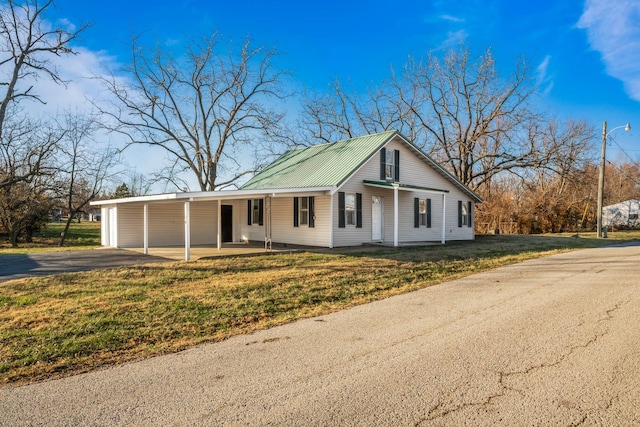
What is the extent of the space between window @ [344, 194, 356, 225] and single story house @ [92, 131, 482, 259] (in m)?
0.04

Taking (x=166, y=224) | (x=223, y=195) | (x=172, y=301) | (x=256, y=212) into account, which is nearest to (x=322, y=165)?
(x=256, y=212)

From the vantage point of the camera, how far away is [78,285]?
342 inches

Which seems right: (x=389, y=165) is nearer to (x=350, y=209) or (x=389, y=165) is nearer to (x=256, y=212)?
(x=350, y=209)

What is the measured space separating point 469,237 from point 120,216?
16.9 m

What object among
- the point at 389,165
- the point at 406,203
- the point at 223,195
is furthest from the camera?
the point at 406,203

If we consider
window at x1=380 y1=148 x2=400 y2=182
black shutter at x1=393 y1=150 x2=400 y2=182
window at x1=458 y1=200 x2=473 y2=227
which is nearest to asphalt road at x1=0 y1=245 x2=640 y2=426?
window at x1=380 y1=148 x2=400 y2=182

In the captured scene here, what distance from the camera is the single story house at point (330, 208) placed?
53.7 ft

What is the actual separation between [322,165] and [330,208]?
3054mm

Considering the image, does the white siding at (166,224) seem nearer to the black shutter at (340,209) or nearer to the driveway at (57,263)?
the driveway at (57,263)

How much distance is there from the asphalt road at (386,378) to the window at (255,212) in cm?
1338

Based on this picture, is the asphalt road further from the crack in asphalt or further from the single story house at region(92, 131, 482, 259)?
the single story house at region(92, 131, 482, 259)

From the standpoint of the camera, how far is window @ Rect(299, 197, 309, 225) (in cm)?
1709

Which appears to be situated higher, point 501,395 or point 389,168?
point 389,168

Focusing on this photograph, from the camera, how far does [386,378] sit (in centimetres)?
399
